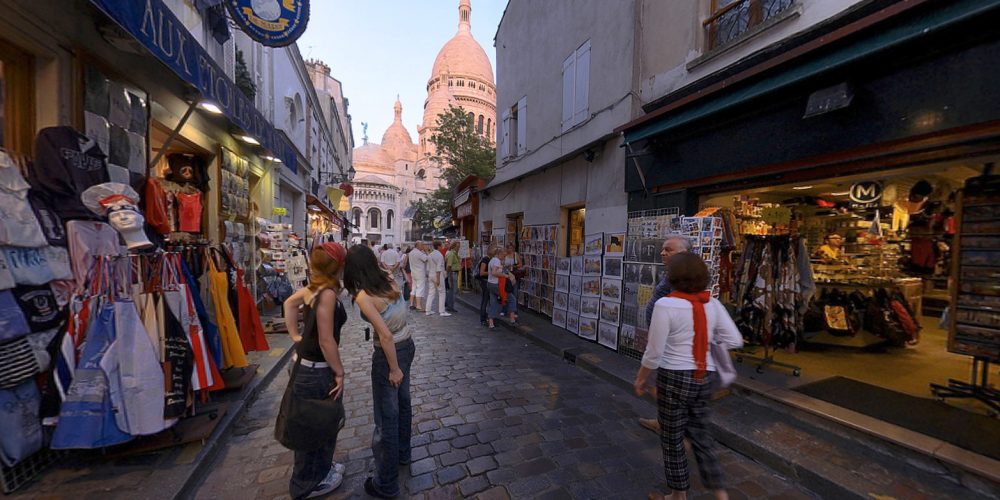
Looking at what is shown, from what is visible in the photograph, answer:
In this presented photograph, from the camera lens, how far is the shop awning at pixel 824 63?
294cm

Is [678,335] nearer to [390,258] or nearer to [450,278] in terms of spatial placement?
[450,278]

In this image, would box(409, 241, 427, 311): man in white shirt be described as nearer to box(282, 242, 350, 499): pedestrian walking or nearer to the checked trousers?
box(282, 242, 350, 499): pedestrian walking

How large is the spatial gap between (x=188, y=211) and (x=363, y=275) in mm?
3484

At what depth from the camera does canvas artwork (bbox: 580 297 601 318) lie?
22.0 feet

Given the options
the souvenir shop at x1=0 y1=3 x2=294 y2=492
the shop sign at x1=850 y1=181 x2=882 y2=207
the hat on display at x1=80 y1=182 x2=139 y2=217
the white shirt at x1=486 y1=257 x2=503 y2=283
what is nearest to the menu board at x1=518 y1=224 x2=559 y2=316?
the white shirt at x1=486 y1=257 x2=503 y2=283

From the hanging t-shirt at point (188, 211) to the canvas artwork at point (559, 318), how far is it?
248 inches

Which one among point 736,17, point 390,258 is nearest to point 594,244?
point 736,17

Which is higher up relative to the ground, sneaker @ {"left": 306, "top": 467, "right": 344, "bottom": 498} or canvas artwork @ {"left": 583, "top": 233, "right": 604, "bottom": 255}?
canvas artwork @ {"left": 583, "top": 233, "right": 604, "bottom": 255}

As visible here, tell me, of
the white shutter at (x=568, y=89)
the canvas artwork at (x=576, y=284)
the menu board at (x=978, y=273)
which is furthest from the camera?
the white shutter at (x=568, y=89)

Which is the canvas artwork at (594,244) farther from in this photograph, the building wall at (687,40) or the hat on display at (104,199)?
the hat on display at (104,199)

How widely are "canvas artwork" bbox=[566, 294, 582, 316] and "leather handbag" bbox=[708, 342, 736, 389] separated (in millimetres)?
4608

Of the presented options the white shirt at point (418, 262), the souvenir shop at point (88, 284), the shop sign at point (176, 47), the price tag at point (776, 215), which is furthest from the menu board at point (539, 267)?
the souvenir shop at point (88, 284)

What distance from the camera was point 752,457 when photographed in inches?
134

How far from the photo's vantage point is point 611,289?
6.44 metres
